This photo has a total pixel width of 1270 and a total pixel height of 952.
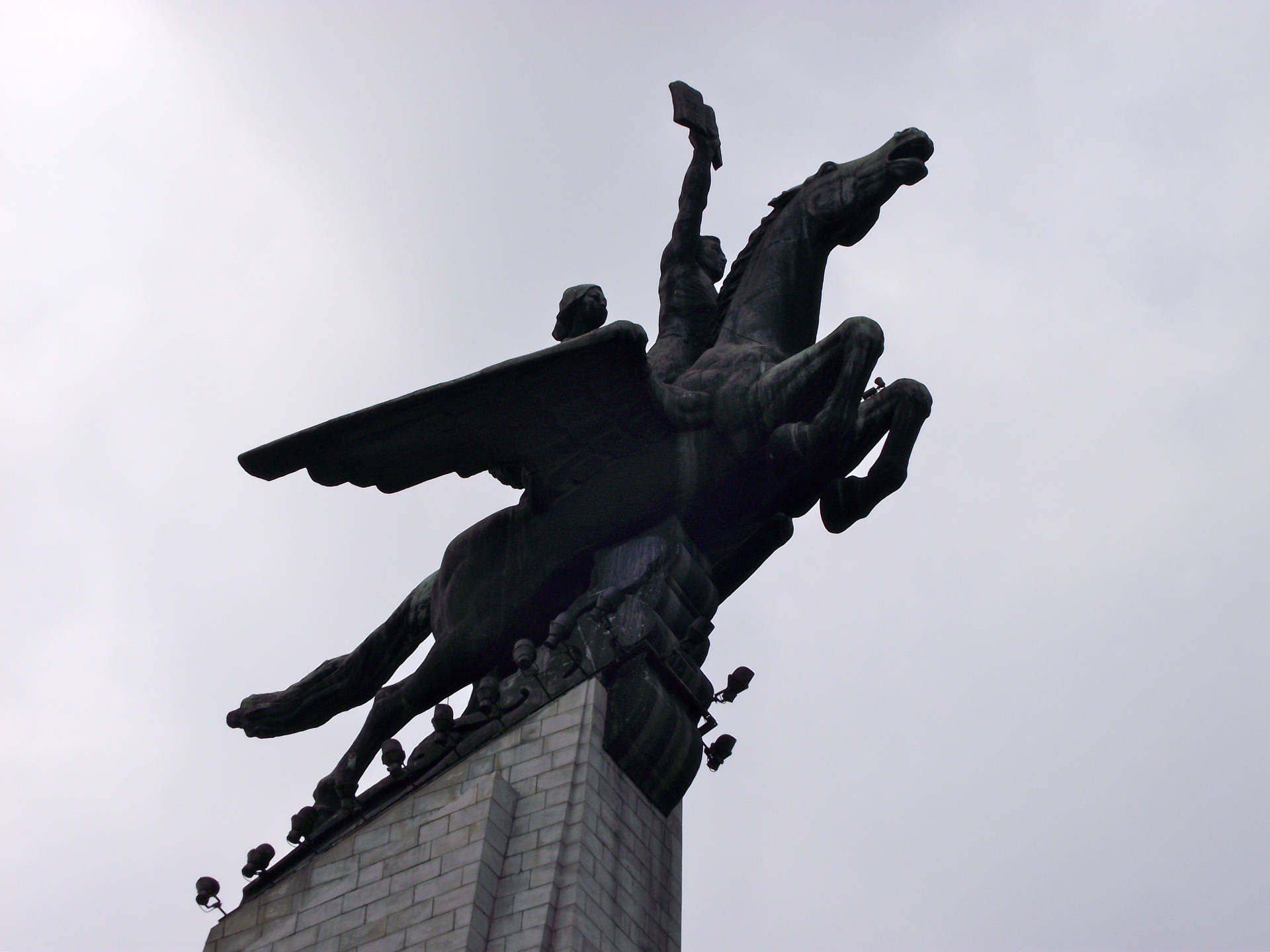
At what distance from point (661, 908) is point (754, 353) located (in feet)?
18.5

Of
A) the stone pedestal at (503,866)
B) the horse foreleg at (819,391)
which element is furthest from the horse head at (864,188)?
the stone pedestal at (503,866)

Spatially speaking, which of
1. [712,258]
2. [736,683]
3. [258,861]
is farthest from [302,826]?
[712,258]

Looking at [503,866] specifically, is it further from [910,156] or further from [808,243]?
[910,156]

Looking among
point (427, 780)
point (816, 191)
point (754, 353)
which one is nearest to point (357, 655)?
point (427, 780)

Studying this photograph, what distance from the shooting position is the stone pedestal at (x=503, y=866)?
597 inches

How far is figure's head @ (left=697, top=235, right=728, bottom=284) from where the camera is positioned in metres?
21.0

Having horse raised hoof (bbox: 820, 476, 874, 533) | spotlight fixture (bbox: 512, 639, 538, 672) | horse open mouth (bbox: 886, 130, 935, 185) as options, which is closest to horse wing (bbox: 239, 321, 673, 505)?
spotlight fixture (bbox: 512, 639, 538, 672)

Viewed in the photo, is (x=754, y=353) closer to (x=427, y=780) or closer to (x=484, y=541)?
(x=484, y=541)

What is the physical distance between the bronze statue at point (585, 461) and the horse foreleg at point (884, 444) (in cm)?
2

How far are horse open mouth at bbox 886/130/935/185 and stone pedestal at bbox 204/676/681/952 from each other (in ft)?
20.6

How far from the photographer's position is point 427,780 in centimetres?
1689

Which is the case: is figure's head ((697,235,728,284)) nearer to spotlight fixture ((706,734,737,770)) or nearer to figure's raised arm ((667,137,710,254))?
figure's raised arm ((667,137,710,254))

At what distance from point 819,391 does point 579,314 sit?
104 inches

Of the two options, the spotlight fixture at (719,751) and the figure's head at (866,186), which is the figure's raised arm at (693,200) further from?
the spotlight fixture at (719,751)
